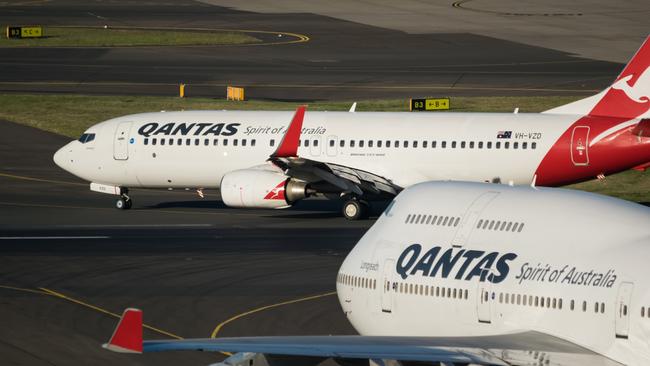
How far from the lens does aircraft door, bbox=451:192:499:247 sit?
29031mm

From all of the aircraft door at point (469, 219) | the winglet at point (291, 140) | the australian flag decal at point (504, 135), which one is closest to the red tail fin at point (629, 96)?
the australian flag decal at point (504, 135)

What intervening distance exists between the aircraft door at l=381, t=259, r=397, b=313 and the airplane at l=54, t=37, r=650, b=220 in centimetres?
2778

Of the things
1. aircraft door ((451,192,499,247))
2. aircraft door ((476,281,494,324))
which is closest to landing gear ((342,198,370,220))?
aircraft door ((451,192,499,247))

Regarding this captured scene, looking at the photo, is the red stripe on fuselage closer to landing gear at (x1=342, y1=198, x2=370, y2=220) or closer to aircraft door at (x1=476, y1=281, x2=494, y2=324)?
landing gear at (x1=342, y1=198, x2=370, y2=220)

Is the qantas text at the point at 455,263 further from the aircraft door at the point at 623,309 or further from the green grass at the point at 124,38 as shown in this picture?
the green grass at the point at 124,38

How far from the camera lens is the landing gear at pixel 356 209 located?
60.1 m

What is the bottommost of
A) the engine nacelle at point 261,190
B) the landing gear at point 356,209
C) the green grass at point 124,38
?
the green grass at point 124,38

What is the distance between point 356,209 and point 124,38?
231 ft

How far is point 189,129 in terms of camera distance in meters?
62.5

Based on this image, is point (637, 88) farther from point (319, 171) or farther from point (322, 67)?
point (322, 67)

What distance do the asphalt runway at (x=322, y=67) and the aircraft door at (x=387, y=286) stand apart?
62.8 metres

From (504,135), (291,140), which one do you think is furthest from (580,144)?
(291,140)

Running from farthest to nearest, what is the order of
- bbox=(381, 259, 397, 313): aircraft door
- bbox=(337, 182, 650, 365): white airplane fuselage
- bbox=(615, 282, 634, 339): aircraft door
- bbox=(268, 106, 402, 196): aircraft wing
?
bbox=(268, 106, 402, 196): aircraft wing, bbox=(381, 259, 397, 313): aircraft door, bbox=(337, 182, 650, 365): white airplane fuselage, bbox=(615, 282, 634, 339): aircraft door

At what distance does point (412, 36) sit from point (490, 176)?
68.5 metres
